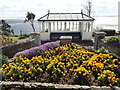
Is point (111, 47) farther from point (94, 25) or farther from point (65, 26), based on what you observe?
point (94, 25)

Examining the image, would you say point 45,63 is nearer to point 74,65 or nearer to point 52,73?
point 52,73

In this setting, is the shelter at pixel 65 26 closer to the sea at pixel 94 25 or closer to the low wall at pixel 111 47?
the sea at pixel 94 25

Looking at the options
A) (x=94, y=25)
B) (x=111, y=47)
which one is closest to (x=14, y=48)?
(x=111, y=47)

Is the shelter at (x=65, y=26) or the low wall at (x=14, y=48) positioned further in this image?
the shelter at (x=65, y=26)

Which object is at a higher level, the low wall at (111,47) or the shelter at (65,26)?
the shelter at (65,26)

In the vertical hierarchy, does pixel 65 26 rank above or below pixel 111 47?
above

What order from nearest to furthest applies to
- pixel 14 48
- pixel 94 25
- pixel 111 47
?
pixel 111 47
pixel 14 48
pixel 94 25

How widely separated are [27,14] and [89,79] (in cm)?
3319

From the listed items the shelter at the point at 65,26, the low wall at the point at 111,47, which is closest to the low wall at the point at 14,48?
the low wall at the point at 111,47

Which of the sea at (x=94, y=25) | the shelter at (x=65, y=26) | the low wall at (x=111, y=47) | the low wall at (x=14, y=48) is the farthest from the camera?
the sea at (x=94, y=25)

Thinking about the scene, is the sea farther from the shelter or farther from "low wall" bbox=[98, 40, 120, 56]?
"low wall" bbox=[98, 40, 120, 56]

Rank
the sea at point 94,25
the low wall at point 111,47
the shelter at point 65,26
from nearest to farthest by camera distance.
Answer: the low wall at point 111,47 < the shelter at point 65,26 < the sea at point 94,25

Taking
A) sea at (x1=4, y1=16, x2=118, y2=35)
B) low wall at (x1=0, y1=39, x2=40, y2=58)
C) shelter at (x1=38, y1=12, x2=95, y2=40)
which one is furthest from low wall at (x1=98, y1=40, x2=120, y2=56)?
sea at (x1=4, y1=16, x2=118, y2=35)

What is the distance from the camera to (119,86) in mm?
3447
